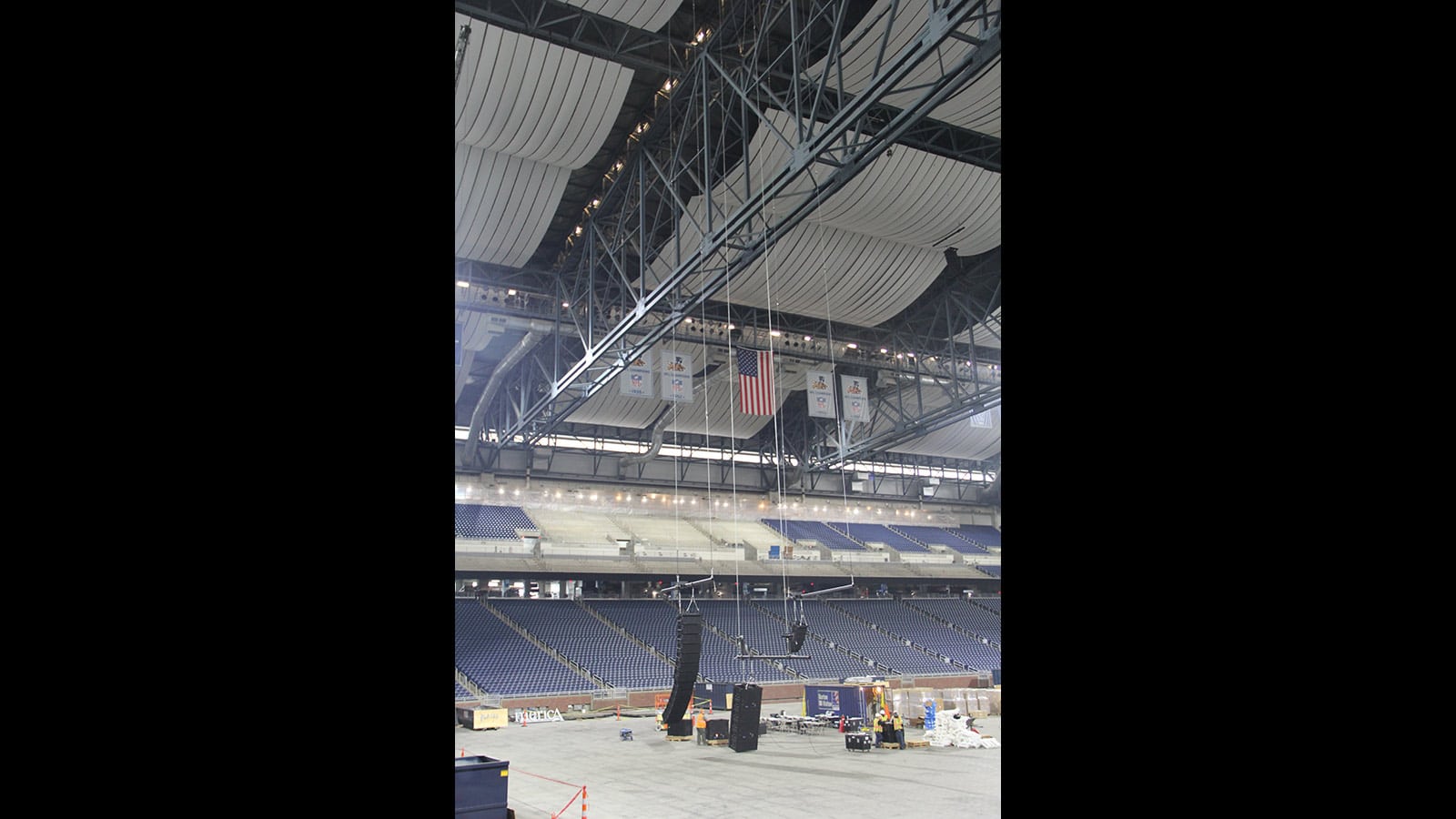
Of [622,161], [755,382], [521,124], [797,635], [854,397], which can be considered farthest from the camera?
[854,397]

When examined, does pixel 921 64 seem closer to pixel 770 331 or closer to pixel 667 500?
pixel 770 331

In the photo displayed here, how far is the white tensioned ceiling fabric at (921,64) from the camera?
14.4 m

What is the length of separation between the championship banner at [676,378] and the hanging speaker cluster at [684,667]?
469 centimetres

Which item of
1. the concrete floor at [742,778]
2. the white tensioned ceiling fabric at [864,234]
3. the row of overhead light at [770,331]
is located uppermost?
the white tensioned ceiling fabric at [864,234]

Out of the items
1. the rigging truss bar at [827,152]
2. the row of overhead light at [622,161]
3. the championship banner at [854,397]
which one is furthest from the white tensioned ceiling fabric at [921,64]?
the championship banner at [854,397]

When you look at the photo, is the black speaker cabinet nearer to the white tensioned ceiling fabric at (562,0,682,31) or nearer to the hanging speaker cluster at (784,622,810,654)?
the hanging speaker cluster at (784,622,810,654)

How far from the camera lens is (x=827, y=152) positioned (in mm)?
13578

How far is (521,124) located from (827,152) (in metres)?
5.63

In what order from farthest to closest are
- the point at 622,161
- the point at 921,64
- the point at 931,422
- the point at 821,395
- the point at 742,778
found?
1. the point at 931,422
2. the point at 821,395
3. the point at 622,161
4. the point at 921,64
5. the point at 742,778

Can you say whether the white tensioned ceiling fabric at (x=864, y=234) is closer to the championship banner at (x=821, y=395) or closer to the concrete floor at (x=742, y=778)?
the championship banner at (x=821, y=395)

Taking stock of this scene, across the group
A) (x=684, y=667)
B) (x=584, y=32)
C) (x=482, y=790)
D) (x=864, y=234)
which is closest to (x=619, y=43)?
(x=584, y=32)
